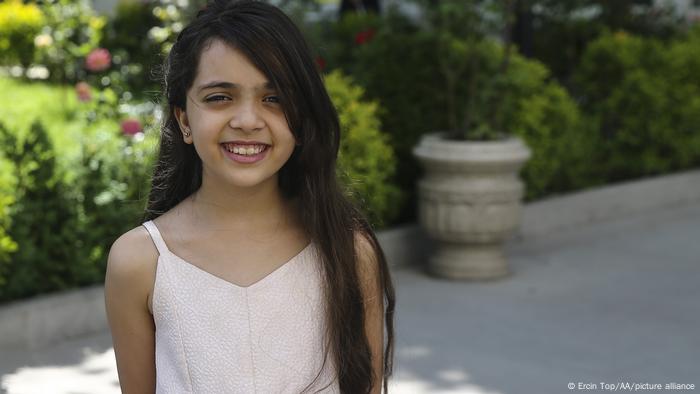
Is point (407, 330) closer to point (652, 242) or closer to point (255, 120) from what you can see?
point (652, 242)

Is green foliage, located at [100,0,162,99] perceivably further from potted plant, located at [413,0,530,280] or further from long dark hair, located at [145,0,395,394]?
long dark hair, located at [145,0,395,394]

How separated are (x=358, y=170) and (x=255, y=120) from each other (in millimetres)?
4280

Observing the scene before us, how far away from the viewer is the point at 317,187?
7.46 feet

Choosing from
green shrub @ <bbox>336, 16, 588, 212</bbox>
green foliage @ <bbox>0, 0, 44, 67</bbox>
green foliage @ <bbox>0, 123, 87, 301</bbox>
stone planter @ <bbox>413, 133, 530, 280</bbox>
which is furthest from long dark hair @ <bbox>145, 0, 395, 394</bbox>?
green foliage @ <bbox>0, 0, 44, 67</bbox>

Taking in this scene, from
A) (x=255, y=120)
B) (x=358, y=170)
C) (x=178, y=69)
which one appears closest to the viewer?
(x=255, y=120)

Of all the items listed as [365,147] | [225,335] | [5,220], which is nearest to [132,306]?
[225,335]

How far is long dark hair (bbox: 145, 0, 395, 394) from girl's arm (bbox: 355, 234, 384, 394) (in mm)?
14

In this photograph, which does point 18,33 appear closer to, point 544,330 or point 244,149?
point 544,330

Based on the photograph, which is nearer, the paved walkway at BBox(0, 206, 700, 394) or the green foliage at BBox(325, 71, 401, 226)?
the paved walkway at BBox(0, 206, 700, 394)

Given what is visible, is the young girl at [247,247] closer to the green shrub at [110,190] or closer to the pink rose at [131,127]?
the green shrub at [110,190]

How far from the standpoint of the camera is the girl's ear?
2211mm

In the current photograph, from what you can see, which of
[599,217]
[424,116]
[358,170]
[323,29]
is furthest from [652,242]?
[323,29]

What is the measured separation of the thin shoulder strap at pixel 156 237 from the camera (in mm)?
2195

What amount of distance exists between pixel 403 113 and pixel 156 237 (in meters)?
4.90
